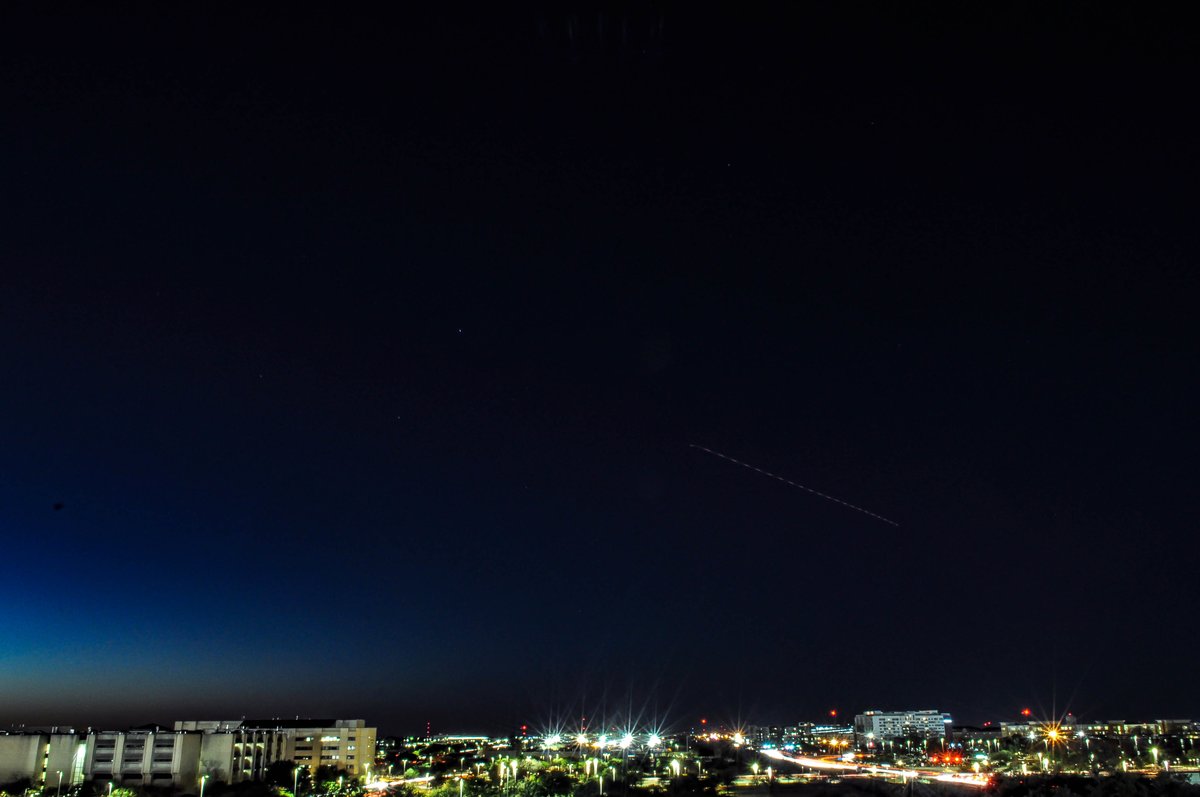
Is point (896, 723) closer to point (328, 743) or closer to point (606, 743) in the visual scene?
point (606, 743)

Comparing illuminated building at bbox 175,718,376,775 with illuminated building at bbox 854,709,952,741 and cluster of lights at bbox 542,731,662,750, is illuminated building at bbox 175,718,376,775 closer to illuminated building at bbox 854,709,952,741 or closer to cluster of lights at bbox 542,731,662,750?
cluster of lights at bbox 542,731,662,750

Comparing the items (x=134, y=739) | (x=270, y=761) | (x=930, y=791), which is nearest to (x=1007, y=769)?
(x=930, y=791)

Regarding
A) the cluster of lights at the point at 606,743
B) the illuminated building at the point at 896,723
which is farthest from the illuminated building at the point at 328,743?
the illuminated building at the point at 896,723

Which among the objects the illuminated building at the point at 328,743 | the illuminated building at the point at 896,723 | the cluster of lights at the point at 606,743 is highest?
the illuminated building at the point at 328,743

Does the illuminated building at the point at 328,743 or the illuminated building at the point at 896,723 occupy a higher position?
the illuminated building at the point at 328,743

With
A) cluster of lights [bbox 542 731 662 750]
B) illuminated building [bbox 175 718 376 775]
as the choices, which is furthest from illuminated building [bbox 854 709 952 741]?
illuminated building [bbox 175 718 376 775]

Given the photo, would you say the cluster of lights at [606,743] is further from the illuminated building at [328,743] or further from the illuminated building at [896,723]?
the illuminated building at [896,723]

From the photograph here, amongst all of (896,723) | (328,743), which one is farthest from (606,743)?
(896,723)

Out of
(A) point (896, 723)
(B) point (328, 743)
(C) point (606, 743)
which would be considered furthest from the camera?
(A) point (896, 723)

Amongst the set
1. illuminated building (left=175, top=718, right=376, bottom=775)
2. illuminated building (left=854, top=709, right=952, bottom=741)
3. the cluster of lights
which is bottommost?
illuminated building (left=854, top=709, right=952, bottom=741)

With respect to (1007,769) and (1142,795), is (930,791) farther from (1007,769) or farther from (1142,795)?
(1007,769)

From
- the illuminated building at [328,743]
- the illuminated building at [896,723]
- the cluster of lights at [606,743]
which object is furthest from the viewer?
the illuminated building at [896,723]
